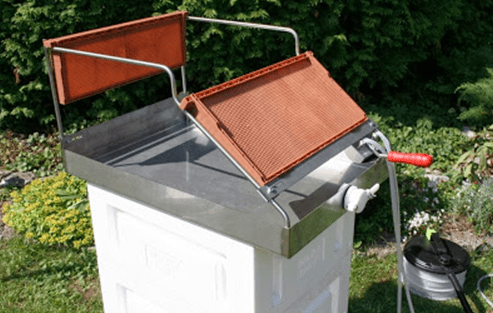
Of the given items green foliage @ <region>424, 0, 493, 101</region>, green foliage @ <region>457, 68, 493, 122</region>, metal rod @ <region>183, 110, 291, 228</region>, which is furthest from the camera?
green foliage @ <region>424, 0, 493, 101</region>

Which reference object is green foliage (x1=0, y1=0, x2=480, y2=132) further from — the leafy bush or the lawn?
the leafy bush

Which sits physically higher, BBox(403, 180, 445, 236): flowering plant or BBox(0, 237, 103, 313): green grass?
BBox(403, 180, 445, 236): flowering plant

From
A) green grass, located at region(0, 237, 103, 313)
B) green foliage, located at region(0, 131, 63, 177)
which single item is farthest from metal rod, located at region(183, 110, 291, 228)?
green foliage, located at region(0, 131, 63, 177)

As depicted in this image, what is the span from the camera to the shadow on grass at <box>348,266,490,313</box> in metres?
3.55

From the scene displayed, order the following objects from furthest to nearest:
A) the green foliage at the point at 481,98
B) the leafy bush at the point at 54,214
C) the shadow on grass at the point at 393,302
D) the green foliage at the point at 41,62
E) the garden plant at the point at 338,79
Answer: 1. the green foliage at the point at 481,98
2. the green foliage at the point at 41,62
3. the leafy bush at the point at 54,214
4. the garden plant at the point at 338,79
5. the shadow on grass at the point at 393,302

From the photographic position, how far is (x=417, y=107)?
599 centimetres

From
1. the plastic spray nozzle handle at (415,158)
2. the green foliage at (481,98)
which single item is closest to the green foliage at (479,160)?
the green foliage at (481,98)

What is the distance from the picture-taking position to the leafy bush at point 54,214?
4.08 meters

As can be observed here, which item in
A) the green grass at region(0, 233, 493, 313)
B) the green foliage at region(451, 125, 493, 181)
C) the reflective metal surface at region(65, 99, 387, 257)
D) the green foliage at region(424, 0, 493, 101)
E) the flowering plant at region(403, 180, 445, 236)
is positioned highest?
the reflective metal surface at region(65, 99, 387, 257)

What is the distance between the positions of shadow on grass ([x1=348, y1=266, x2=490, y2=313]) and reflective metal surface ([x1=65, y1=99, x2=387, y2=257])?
154 centimetres

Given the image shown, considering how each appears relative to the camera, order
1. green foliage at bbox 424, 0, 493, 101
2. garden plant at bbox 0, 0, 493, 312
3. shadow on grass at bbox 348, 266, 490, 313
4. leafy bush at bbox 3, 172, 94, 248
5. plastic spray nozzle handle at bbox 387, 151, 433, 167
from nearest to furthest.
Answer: plastic spray nozzle handle at bbox 387, 151, 433, 167 → shadow on grass at bbox 348, 266, 490, 313 → garden plant at bbox 0, 0, 493, 312 → leafy bush at bbox 3, 172, 94, 248 → green foliage at bbox 424, 0, 493, 101

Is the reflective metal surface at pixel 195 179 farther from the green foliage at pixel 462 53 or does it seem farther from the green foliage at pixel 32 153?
the green foliage at pixel 462 53

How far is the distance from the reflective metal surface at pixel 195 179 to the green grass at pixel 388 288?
1.57 metres

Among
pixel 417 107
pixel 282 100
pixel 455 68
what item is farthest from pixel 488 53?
pixel 282 100
